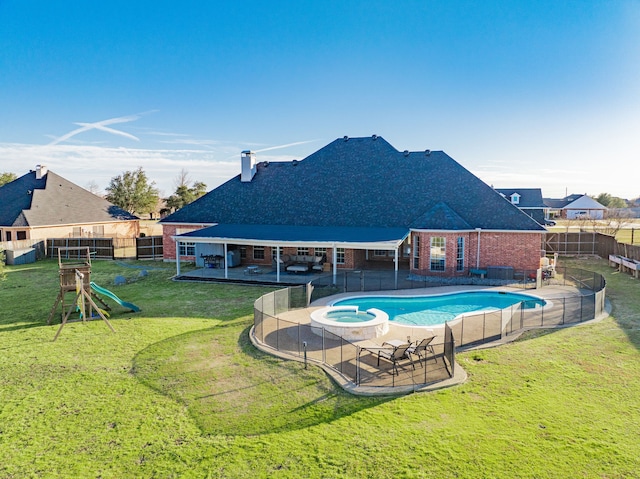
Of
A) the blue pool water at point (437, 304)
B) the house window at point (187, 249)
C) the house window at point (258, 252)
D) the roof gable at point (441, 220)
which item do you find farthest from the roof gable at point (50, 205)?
the roof gable at point (441, 220)

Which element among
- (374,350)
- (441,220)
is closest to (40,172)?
(441,220)

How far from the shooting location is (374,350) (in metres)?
11.9

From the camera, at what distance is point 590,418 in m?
8.18

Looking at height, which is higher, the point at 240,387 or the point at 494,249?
the point at 494,249

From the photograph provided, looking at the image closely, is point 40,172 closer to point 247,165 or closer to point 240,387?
point 247,165

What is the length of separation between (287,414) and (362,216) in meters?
20.6

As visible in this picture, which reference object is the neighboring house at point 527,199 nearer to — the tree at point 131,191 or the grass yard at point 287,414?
the grass yard at point 287,414

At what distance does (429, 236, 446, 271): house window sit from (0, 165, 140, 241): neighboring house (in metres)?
34.3

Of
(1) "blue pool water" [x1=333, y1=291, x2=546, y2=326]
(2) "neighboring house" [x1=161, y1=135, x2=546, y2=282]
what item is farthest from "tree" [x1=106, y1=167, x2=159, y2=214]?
(1) "blue pool water" [x1=333, y1=291, x2=546, y2=326]

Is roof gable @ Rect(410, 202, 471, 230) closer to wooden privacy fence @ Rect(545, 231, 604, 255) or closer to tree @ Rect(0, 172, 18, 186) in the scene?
wooden privacy fence @ Rect(545, 231, 604, 255)

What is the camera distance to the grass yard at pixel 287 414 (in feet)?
22.3

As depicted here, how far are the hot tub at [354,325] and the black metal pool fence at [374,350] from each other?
23 centimetres

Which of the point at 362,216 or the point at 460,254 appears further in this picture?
the point at 362,216

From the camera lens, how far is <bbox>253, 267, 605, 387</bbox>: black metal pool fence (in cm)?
1042
